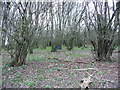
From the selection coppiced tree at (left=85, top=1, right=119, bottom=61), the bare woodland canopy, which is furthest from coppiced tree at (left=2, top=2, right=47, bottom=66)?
coppiced tree at (left=85, top=1, right=119, bottom=61)

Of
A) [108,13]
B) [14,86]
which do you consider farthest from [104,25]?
[14,86]

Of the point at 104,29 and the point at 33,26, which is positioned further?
the point at 104,29

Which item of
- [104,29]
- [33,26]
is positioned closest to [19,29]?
[33,26]

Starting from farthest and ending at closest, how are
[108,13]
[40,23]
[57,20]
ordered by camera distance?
[57,20], [108,13], [40,23]

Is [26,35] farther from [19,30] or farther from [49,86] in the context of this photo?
[49,86]

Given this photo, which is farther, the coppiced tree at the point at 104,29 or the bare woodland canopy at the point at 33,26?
the coppiced tree at the point at 104,29

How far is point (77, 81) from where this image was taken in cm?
405

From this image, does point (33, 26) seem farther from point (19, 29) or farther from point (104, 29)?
point (104, 29)

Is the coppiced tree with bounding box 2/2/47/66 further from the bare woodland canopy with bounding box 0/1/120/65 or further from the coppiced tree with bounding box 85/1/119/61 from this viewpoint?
the coppiced tree with bounding box 85/1/119/61

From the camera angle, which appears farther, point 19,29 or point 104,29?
point 104,29

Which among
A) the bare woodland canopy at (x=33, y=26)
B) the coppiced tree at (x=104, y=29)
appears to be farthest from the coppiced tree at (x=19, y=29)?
the coppiced tree at (x=104, y=29)

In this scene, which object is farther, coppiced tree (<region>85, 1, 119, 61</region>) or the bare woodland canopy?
coppiced tree (<region>85, 1, 119, 61</region>)

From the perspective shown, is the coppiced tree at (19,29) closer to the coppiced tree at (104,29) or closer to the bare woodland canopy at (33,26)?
the bare woodland canopy at (33,26)

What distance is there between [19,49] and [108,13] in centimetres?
585
